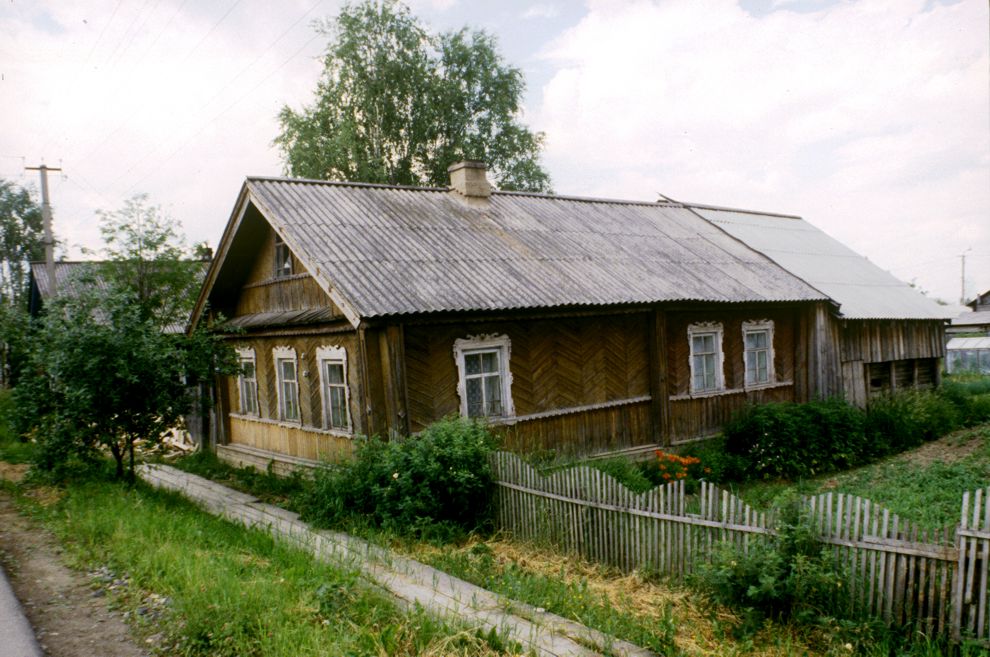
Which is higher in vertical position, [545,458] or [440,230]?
[440,230]

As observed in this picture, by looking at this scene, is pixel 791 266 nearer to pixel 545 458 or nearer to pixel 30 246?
pixel 545 458

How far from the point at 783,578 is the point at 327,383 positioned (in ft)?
25.5

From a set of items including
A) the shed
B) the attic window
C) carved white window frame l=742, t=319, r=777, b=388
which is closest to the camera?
the attic window

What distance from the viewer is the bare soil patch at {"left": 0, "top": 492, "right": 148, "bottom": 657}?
5539 mm

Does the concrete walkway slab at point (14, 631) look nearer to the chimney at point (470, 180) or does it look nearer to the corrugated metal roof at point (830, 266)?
the chimney at point (470, 180)

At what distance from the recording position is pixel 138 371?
10266 mm

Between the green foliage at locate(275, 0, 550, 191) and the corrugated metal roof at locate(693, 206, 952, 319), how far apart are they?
11.5 metres

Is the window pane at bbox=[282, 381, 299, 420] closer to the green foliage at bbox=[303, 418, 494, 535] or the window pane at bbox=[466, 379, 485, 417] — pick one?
the window pane at bbox=[466, 379, 485, 417]

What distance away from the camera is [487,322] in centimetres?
1080

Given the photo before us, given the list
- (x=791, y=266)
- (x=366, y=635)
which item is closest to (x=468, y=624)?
(x=366, y=635)

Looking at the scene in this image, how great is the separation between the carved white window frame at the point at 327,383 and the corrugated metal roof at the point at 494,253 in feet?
4.87

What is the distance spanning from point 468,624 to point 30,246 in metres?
47.3

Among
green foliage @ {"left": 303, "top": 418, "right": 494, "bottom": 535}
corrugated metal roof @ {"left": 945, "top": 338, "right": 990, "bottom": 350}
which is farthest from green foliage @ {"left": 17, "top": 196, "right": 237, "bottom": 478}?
corrugated metal roof @ {"left": 945, "top": 338, "right": 990, "bottom": 350}

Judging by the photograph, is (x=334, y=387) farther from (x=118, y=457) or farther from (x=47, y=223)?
(x=47, y=223)
